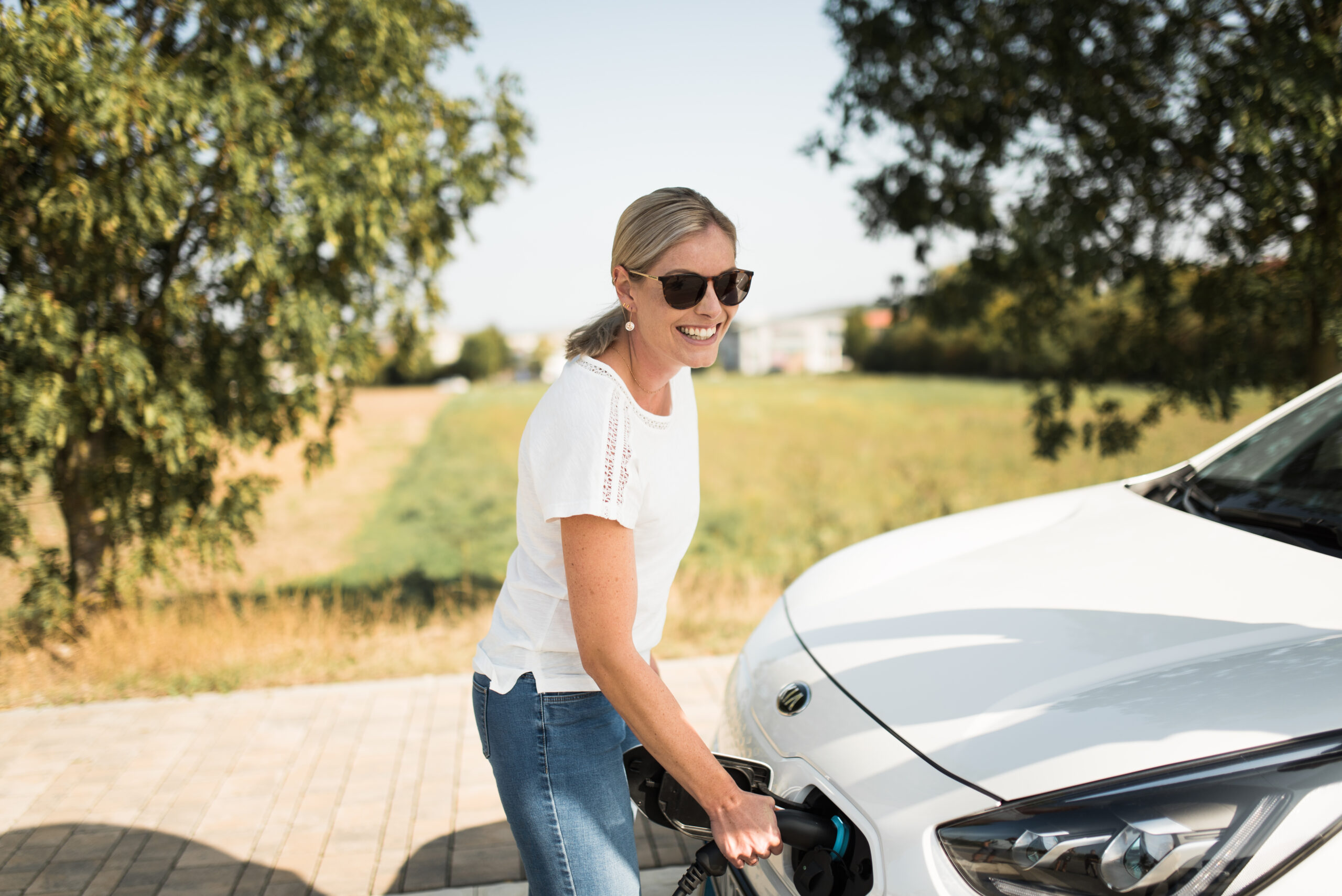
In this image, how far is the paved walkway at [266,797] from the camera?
118 inches

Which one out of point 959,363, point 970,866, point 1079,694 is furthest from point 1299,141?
point 959,363

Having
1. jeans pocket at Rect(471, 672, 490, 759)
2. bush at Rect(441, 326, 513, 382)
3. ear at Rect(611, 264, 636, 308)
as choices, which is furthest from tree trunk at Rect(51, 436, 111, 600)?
bush at Rect(441, 326, 513, 382)

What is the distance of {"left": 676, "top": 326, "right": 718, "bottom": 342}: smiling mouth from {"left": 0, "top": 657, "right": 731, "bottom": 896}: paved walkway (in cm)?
206

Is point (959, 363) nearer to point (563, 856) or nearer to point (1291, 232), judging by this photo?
point (1291, 232)

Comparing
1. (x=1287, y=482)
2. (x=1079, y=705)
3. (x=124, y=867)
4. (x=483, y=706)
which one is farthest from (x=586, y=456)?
(x=124, y=867)

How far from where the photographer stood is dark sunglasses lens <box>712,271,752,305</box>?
5.71 ft

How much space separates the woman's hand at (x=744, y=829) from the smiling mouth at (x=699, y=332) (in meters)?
0.84

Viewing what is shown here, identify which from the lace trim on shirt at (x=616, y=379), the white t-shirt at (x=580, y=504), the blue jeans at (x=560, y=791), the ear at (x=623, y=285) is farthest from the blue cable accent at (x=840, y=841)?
the ear at (x=623, y=285)

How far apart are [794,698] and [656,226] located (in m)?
1.10

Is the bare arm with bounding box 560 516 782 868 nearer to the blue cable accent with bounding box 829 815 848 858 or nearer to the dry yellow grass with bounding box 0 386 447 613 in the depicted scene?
the blue cable accent with bounding box 829 815 848 858

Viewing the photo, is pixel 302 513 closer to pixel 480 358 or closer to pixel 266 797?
pixel 266 797

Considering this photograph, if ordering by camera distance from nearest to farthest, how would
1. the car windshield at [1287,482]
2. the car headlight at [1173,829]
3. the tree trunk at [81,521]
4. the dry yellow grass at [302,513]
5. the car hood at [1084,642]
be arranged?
1. the car headlight at [1173,829]
2. the car hood at [1084,642]
3. the car windshield at [1287,482]
4. the tree trunk at [81,521]
5. the dry yellow grass at [302,513]

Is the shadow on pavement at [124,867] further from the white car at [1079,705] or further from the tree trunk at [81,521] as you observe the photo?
the tree trunk at [81,521]

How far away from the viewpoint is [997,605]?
207cm
